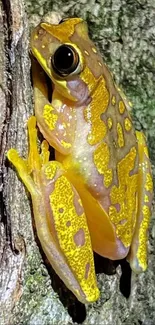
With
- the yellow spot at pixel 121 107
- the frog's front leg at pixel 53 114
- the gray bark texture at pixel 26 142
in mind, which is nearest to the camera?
the gray bark texture at pixel 26 142

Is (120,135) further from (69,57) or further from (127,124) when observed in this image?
(69,57)

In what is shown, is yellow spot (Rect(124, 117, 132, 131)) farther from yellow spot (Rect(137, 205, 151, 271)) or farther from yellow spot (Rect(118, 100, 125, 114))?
yellow spot (Rect(137, 205, 151, 271))

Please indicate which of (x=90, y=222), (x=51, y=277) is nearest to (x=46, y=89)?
(x=90, y=222)

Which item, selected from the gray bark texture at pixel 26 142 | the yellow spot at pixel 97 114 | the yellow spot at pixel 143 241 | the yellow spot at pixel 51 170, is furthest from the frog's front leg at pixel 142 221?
the yellow spot at pixel 51 170

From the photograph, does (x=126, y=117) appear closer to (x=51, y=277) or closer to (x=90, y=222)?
(x=90, y=222)

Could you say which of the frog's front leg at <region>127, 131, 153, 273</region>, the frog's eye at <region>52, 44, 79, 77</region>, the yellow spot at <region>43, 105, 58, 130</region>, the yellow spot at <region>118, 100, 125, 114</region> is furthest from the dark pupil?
the frog's front leg at <region>127, 131, 153, 273</region>

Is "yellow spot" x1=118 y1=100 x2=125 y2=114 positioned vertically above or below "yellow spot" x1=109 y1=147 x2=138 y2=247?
above

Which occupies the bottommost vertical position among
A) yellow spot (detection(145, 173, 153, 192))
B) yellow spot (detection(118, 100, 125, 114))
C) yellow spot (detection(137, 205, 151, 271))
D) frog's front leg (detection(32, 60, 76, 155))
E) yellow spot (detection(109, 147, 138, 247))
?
yellow spot (detection(137, 205, 151, 271))

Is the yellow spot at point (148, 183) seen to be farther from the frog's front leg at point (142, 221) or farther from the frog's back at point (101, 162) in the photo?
the frog's back at point (101, 162)
